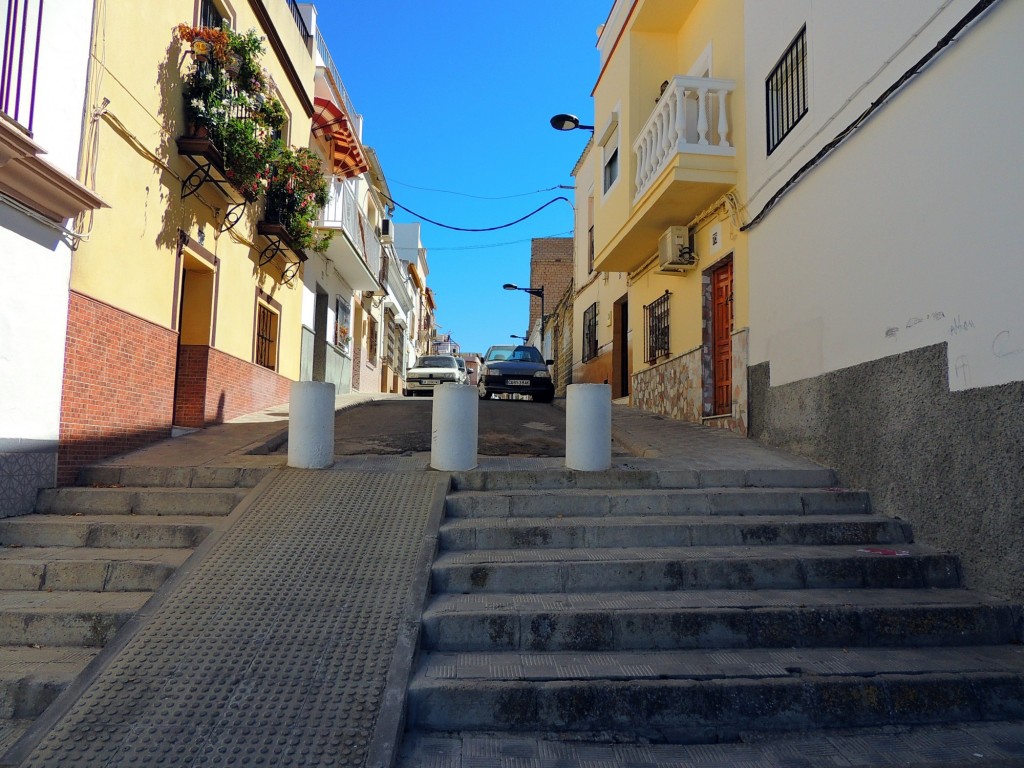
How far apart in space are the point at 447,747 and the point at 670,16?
11.3 meters

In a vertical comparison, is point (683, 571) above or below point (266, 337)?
below

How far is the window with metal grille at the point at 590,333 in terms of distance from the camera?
16.9 metres

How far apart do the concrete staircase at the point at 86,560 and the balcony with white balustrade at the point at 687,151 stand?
644cm

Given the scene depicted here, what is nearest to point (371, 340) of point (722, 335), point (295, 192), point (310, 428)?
point (295, 192)

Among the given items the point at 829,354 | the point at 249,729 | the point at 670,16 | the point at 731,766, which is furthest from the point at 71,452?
the point at 670,16

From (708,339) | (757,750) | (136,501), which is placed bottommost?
(757,750)

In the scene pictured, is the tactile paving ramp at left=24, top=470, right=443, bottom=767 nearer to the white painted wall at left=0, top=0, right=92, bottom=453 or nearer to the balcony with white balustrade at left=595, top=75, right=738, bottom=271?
the white painted wall at left=0, top=0, right=92, bottom=453

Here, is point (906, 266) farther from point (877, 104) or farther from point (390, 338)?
point (390, 338)

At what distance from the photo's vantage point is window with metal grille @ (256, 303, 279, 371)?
10.9 meters

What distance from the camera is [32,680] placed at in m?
3.23

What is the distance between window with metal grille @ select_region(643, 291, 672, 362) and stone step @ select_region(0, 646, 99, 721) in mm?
9290

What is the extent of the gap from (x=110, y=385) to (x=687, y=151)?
715 cm

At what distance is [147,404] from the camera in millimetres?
7031

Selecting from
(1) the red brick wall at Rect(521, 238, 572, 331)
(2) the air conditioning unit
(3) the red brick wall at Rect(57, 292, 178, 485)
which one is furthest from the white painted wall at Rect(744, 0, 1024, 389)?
(1) the red brick wall at Rect(521, 238, 572, 331)
